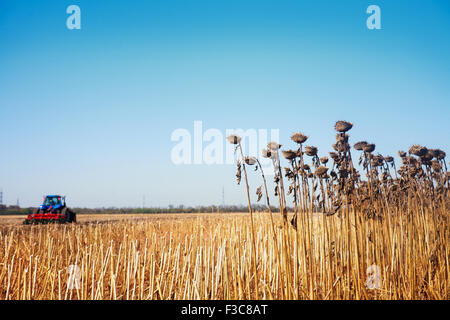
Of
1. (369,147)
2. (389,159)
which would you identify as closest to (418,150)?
(389,159)

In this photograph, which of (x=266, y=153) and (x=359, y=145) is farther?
(x=359, y=145)

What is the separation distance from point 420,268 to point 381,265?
0.53 m

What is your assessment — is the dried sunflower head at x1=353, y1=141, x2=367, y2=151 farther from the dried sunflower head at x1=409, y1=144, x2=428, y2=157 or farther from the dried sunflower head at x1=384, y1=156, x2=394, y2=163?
the dried sunflower head at x1=409, y1=144, x2=428, y2=157

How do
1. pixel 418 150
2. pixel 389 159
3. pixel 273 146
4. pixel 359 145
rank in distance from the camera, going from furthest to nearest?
pixel 389 159
pixel 418 150
pixel 359 145
pixel 273 146

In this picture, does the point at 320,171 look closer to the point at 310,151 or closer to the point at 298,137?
the point at 310,151

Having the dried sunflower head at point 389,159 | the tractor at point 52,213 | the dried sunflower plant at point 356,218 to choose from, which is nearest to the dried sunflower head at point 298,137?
the dried sunflower plant at point 356,218

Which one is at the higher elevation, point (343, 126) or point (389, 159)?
point (343, 126)

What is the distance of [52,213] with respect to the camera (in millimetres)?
12414

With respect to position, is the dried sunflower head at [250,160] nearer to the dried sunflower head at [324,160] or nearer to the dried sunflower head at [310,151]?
the dried sunflower head at [310,151]

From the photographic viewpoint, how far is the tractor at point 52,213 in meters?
12.2

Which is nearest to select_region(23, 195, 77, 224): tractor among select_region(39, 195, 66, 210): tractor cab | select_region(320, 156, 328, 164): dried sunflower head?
select_region(39, 195, 66, 210): tractor cab
